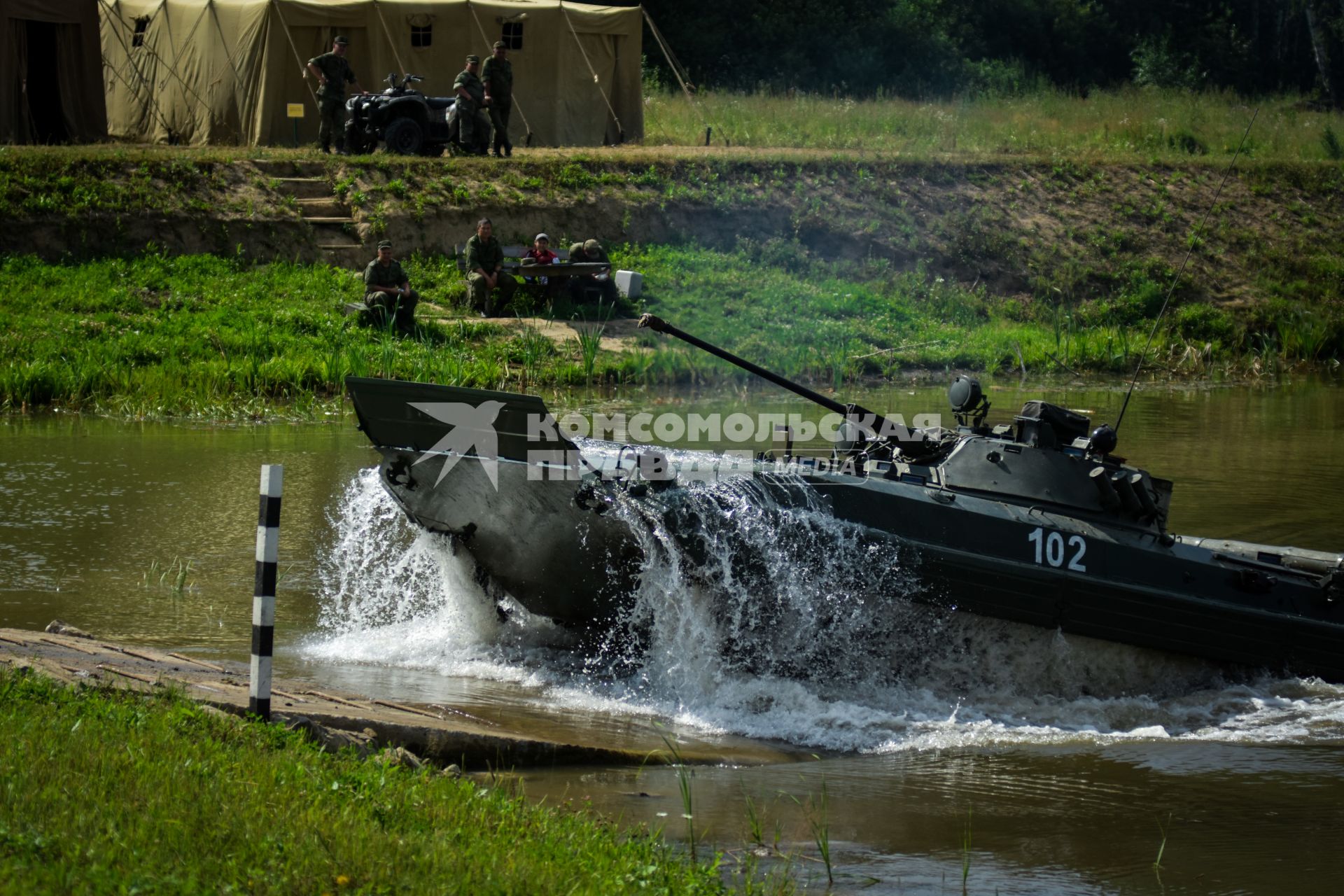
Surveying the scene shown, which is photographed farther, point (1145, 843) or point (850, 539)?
point (850, 539)

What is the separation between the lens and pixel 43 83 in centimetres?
2470

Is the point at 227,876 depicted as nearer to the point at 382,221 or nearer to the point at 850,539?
the point at 850,539

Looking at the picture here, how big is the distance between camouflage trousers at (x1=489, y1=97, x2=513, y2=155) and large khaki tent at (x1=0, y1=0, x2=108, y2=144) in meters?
6.20

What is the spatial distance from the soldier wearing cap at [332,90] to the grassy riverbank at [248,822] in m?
18.7

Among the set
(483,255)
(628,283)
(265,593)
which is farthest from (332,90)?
(265,593)

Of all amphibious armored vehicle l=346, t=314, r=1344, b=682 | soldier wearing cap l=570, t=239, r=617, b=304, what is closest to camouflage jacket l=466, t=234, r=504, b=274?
soldier wearing cap l=570, t=239, r=617, b=304

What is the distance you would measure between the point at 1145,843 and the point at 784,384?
3853mm

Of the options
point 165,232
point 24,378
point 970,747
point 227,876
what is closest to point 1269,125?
point 165,232

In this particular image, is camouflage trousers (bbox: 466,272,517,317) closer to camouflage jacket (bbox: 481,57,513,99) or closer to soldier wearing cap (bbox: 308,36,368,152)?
soldier wearing cap (bbox: 308,36,368,152)

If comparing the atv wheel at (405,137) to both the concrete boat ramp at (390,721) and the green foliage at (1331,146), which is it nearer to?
the concrete boat ramp at (390,721)

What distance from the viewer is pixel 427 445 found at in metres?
8.51

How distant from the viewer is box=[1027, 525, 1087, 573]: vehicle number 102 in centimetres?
935

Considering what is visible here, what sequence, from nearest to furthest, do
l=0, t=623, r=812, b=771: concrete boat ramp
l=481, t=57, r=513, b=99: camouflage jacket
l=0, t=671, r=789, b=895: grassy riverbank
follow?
l=0, t=671, r=789, b=895: grassy riverbank
l=0, t=623, r=812, b=771: concrete boat ramp
l=481, t=57, r=513, b=99: camouflage jacket

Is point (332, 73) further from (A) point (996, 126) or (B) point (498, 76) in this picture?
(A) point (996, 126)
